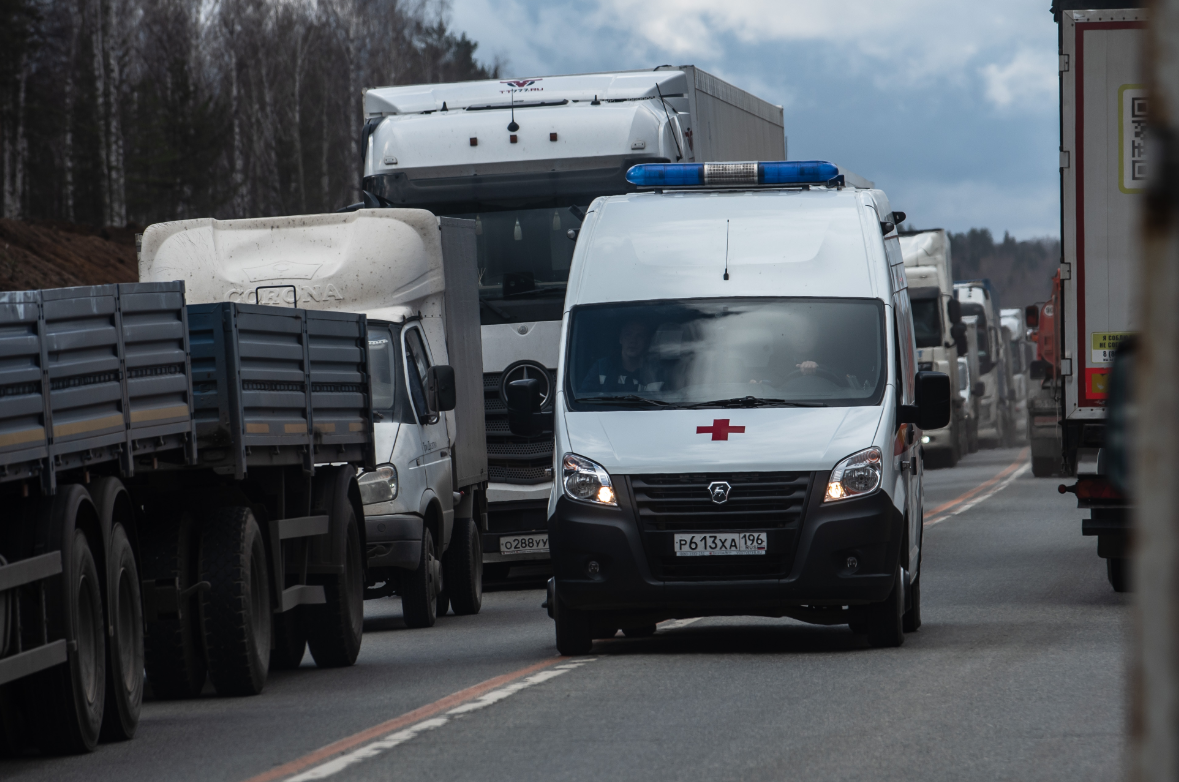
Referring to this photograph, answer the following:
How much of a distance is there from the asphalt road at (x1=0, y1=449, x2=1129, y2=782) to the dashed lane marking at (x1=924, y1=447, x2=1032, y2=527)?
13224mm

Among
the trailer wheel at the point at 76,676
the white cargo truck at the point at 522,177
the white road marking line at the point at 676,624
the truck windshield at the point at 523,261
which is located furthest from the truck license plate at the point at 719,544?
the truck windshield at the point at 523,261

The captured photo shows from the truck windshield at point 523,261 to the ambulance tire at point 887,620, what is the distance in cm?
632

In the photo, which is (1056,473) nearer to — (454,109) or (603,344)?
(454,109)

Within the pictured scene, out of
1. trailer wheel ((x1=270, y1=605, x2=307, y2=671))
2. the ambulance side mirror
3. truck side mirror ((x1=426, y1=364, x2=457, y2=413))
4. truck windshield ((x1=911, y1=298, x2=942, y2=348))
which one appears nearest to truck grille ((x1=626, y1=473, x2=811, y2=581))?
the ambulance side mirror

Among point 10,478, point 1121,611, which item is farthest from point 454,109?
point 10,478

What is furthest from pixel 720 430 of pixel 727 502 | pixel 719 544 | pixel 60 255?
pixel 60 255

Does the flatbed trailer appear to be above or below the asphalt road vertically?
above

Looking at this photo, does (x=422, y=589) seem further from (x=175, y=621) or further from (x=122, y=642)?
(x=122, y=642)

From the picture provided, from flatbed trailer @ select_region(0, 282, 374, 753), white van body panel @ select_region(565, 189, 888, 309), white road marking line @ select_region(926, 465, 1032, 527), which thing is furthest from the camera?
white road marking line @ select_region(926, 465, 1032, 527)

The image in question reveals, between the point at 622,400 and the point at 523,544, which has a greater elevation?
the point at 622,400

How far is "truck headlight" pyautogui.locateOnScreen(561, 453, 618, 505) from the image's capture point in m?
11.1

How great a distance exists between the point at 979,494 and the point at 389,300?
20.0m

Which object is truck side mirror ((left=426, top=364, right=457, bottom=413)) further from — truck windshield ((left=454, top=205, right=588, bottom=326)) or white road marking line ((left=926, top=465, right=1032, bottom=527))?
white road marking line ((left=926, top=465, right=1032, bottom=527))

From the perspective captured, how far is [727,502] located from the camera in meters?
11.0
